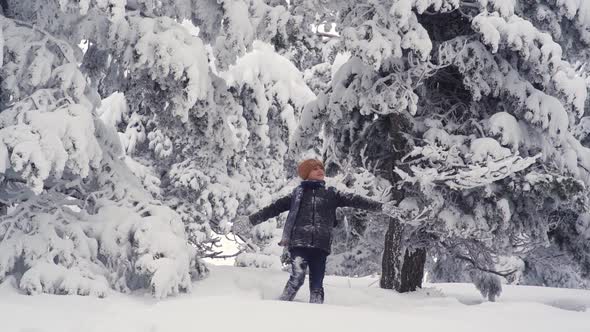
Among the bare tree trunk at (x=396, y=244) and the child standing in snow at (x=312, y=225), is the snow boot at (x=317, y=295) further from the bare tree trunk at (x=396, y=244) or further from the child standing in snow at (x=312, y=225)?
the bare tree trunk at (x=396, y=244)

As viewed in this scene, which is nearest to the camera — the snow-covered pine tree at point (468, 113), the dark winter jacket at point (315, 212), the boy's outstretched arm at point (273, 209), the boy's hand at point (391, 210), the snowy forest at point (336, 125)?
the snowy forest at point (336, 125)

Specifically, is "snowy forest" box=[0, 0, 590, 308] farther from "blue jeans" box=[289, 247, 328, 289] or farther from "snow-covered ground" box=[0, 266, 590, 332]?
"blue jeans" box=[289, 247, 328, 289]

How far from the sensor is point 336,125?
29.0 feet

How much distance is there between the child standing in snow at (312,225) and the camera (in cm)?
640

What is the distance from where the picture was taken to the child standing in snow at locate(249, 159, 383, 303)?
6398mm

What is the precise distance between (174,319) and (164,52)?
2.78 meters

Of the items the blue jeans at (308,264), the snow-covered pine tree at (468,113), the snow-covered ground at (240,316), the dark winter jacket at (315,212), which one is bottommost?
the snow-covered ground at (240,316)

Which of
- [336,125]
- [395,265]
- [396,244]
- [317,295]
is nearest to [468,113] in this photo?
[336,125]

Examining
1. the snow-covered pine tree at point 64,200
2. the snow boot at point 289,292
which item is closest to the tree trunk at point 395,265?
the snow boot at point 289,292

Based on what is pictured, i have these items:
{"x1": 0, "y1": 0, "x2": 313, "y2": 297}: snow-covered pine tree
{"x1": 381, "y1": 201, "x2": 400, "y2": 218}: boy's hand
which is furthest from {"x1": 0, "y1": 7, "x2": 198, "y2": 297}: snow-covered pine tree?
{"x1": 381, "y1": 201, "x2": 400, "y2": 218}: boy's hand

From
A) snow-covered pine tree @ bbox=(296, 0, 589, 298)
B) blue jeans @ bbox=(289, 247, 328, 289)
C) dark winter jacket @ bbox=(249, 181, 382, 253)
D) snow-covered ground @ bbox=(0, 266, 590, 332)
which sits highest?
snow-covered pine tree @ bbox=(296, 0, 589, 298)

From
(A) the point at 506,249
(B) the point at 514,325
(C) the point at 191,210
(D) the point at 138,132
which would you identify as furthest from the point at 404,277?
(D) the point at 138,132

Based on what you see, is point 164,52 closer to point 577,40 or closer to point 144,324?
point 144,324

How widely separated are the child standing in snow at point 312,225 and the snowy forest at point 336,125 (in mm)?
764
